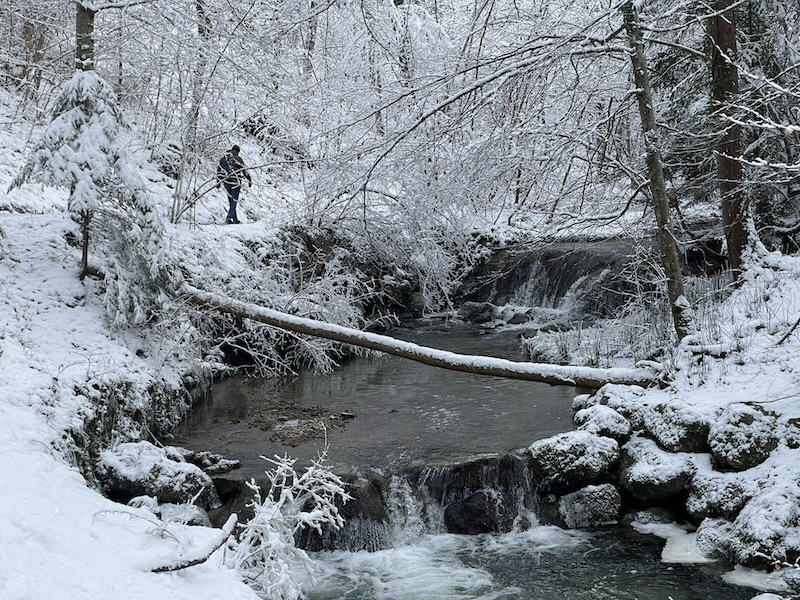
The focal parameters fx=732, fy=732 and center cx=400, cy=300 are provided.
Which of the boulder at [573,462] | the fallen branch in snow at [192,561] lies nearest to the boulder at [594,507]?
the boulder at [573,462]

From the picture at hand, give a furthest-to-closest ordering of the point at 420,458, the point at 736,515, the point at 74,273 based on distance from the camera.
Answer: the point at 74,273 → the point at 420,458 → the point at 736,515

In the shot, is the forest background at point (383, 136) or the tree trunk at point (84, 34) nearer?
the forest background at point (383, 136)

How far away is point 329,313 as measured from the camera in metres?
11.8

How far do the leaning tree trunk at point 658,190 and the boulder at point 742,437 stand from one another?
52.1 inches

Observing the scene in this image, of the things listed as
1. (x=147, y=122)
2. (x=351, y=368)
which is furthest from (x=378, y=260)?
(x=147, y=122)

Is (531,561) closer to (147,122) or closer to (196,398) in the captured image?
(196,398)

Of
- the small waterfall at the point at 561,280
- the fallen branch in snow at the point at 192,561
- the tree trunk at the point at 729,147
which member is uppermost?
the tree trunk at the point at 729,147

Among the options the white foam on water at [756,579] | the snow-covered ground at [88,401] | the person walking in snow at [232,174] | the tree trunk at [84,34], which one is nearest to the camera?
the snow-covered ground at [88,401]

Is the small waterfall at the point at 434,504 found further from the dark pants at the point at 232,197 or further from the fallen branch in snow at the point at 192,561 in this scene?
the dark pants at the point at 232,197

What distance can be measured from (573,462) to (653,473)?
31.7 inches

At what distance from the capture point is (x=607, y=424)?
8.18 metres

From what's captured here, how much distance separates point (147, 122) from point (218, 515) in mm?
9623

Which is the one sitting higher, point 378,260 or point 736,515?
point 378,260

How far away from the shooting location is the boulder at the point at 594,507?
757 centimetres
